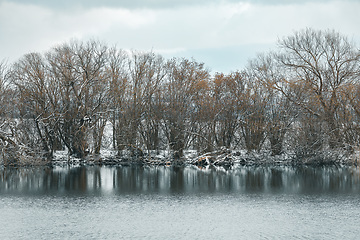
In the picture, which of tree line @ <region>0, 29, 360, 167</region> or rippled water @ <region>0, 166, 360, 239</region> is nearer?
rippled water @ <region>0, 166, 360, 239</region>

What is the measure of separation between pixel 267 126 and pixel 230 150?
179 inches

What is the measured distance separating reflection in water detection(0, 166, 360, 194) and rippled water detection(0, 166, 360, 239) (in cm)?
6

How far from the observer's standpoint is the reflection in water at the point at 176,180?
28516 mm

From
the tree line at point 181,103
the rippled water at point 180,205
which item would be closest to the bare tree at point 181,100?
the tree line at point 181,103

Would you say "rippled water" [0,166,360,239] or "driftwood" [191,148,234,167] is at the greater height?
"driftwood" [191,148,234,167]

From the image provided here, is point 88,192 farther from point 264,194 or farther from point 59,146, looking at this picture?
point 59,146

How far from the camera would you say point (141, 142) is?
47531mm

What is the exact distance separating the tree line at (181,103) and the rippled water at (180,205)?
8.78m

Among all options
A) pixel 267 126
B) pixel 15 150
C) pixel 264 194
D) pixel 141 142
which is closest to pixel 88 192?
pixel 264 194

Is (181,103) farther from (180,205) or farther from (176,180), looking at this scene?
(180,205)

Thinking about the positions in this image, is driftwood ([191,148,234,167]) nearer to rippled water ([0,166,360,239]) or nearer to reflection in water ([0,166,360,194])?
reflection in water ([0,166,360,194])

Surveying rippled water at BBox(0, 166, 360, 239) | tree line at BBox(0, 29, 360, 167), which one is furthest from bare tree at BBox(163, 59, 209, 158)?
rippled water at BBox(0, 166, 360, 239)

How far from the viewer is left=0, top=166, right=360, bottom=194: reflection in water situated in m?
28.5

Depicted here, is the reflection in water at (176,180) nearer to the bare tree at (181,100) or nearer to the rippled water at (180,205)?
the rippled water at (180,205)
